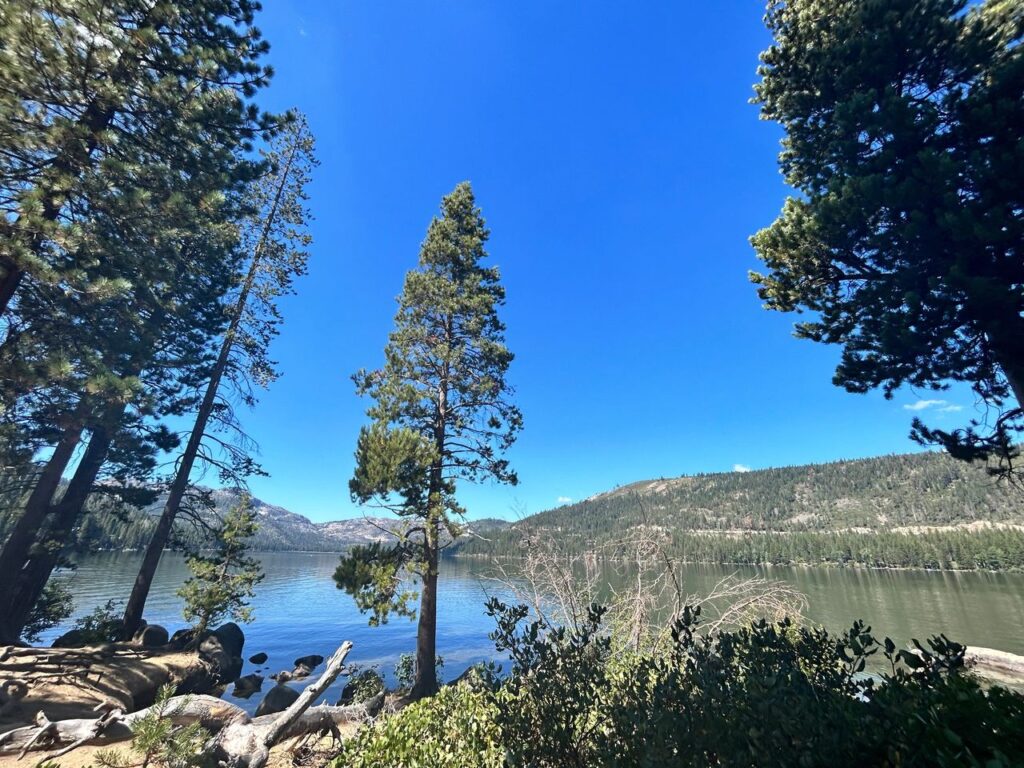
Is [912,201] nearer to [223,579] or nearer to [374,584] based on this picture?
[374,584]

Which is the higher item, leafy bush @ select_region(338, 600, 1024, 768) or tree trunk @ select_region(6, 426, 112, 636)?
tree trunk @ select_region(6, 426, 112, 636)

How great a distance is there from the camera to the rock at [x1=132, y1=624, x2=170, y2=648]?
1443 centimetres

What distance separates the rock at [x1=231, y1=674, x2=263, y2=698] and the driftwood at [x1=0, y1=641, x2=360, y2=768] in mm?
9805

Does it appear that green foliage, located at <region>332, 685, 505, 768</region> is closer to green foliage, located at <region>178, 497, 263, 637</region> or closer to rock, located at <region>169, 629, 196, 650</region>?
green foliage, located at <region>178, 497, 263, 637</region>

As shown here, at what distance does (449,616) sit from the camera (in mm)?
35562

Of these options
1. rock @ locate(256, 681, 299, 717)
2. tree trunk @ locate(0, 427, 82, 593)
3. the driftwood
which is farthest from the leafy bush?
tree trunk @ locate(0, 427, 82, 593)

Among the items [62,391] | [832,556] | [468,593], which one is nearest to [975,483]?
[832,556]

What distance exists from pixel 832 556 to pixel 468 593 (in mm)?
110709

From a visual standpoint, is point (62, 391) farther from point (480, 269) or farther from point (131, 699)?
point (480, 269)

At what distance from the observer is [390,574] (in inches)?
445

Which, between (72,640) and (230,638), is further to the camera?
(230,638)

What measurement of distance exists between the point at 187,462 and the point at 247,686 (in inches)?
339

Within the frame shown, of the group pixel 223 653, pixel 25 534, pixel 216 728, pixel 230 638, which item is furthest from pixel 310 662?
pixel 216 728

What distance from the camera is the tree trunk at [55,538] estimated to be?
1214 cm
